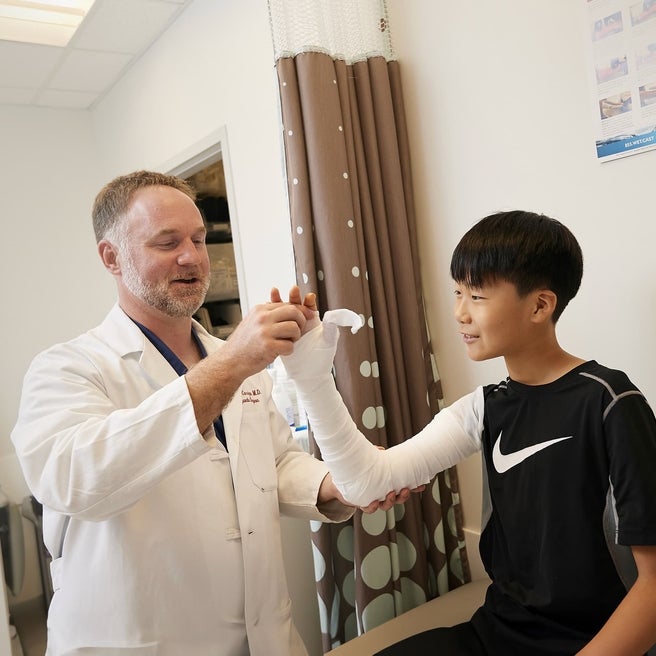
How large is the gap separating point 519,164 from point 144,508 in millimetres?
1255

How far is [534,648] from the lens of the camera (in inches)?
42.0

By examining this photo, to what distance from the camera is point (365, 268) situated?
5.96 ft

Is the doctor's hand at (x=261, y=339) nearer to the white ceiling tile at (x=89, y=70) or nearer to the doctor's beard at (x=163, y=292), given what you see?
the doctor's beard at (x=163, y=292)

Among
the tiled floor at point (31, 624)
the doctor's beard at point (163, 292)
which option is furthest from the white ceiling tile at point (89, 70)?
the tiled floor at point (31, 624)

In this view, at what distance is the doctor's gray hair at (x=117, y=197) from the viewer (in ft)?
4.70

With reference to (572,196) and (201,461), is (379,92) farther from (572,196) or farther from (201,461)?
(201,461)

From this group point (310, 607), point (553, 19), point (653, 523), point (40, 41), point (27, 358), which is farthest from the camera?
point (27, 358)

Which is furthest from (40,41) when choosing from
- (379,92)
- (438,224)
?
(438,224)

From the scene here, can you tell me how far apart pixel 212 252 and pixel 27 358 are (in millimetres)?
1334

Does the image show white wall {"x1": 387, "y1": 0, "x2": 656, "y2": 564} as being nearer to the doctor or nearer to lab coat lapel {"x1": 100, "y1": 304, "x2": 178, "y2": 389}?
the doctor

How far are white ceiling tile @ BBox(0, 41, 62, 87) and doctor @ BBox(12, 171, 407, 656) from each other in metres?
2.24

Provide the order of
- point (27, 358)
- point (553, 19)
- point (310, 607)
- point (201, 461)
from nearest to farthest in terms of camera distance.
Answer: point (201, 461)
point (553, 19)
point (310, 607)
point (27, 358)

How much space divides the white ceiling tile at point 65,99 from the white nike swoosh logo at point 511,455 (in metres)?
3.70

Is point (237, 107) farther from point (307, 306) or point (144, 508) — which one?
point (144, 508)
